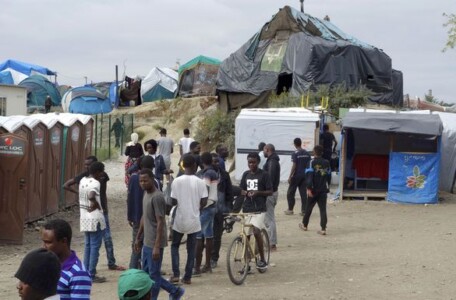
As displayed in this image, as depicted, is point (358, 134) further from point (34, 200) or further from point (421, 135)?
point (34, 200)

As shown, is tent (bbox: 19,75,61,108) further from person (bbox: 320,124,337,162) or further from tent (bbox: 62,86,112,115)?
person (bbox: 320,124,337,162)

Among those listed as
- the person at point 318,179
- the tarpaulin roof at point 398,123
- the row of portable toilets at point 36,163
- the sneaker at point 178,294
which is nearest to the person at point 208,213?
the sneaker at point 178,294

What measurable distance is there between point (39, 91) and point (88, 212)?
127 feet

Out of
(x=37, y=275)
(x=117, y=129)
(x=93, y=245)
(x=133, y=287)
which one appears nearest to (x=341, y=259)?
(x=93, y=245)

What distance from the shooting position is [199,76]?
42.7 m

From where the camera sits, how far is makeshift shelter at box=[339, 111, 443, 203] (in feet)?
59.5

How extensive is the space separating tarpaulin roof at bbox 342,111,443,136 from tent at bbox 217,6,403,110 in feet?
39.2

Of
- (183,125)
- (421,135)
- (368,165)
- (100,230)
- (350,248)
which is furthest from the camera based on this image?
(183,125)

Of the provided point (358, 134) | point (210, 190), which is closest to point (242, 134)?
point (358, 134)

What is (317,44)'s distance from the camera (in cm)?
3092

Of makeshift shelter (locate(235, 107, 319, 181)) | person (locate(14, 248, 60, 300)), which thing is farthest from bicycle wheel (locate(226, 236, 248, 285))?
makeshift shelter (locate(235, 107, 319, 181))

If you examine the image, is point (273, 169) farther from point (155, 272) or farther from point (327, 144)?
point (327, 144)

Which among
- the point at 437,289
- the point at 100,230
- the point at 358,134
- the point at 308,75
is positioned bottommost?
the point at 437,289

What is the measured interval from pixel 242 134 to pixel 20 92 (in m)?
9.83
